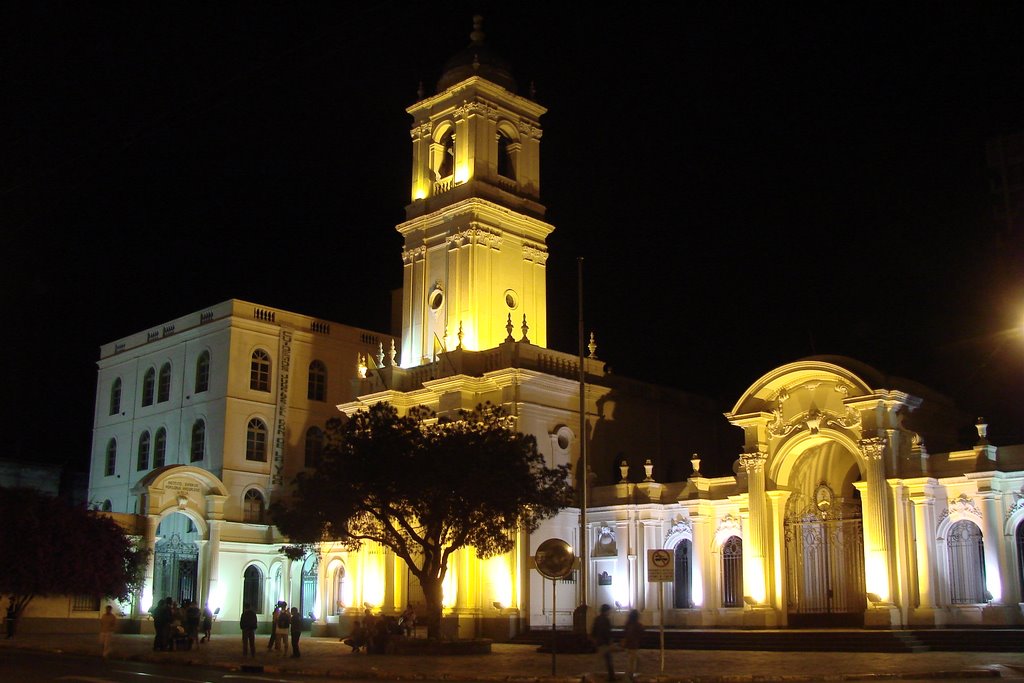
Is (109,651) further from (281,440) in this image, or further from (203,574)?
(281,440)

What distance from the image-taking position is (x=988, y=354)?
4331 cm

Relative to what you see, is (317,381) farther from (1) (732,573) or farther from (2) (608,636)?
(2) (608,636)

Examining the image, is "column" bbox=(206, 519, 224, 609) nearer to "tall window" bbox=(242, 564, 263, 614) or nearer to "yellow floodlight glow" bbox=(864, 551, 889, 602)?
"tall window" bbox=(242, 564, 263, 614)

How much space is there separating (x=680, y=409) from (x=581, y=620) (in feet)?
65.6

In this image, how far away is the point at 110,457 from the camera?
56750 millimetres

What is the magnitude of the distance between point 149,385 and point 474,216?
68.5ft

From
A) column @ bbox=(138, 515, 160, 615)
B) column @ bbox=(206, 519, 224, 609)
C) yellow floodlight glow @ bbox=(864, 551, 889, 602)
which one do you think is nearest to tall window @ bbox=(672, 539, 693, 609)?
yellow floodlight glow @ bbox=(864, 551, 889, 602)

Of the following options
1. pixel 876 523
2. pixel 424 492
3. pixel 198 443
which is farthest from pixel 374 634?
pixel 198 443

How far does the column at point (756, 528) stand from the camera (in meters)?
36.2

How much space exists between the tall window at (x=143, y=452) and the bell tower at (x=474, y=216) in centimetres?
1612

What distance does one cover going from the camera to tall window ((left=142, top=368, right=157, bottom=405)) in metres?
55.0

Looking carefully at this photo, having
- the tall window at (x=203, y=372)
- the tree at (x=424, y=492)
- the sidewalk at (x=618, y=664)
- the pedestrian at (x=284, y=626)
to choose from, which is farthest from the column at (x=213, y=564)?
the pedestrian at (x=284, y=626)

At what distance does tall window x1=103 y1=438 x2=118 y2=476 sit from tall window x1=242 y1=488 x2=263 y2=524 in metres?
9.48

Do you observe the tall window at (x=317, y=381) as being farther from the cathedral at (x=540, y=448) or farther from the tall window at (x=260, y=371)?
the tall window at (x=260, y=371)
